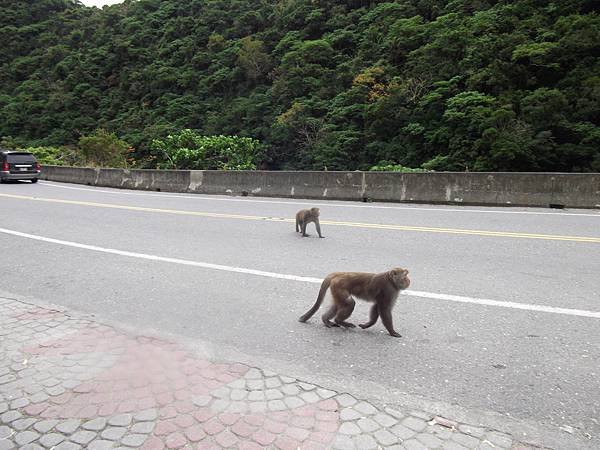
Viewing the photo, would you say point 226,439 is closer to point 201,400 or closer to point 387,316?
point 201,400

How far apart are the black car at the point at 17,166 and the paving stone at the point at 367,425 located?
24.7m

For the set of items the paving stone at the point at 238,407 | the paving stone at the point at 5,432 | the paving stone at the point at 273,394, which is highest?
the paving stone at the point at 273,394

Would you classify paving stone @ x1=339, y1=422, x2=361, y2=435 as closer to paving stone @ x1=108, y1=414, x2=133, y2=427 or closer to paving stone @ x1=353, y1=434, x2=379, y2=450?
paving stone @ x1=353, y1=434, x2=379, y2=450

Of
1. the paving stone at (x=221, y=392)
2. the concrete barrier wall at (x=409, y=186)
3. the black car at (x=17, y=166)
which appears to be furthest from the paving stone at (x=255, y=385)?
the black car at (x=17, y=166)

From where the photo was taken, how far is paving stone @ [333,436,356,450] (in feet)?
8.19

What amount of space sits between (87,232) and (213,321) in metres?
5.83

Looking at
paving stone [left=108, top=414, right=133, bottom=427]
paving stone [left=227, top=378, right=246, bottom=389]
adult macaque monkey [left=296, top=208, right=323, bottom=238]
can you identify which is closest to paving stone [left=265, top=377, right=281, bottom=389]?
paving stone [left=227, top=378, right=246, bottom=389]

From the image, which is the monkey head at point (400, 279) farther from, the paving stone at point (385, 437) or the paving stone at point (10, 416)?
the paving stone at point (10, 416)

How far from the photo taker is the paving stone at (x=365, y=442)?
2.50 metres

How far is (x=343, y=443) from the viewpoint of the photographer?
8.29 feet

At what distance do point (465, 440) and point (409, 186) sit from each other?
1100cm

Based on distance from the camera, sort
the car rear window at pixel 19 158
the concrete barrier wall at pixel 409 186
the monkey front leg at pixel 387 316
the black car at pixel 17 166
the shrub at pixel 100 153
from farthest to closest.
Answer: the shrub at pixel 100 153 < the car rear window at pixel 19 158 < the black car at pixel 17 166 < the concrete barrier wall at pixel 409 186 < the monkey front leg at pixel 387 316

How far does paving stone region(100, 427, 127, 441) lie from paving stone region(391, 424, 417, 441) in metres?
1.58

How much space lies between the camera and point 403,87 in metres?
38.8
